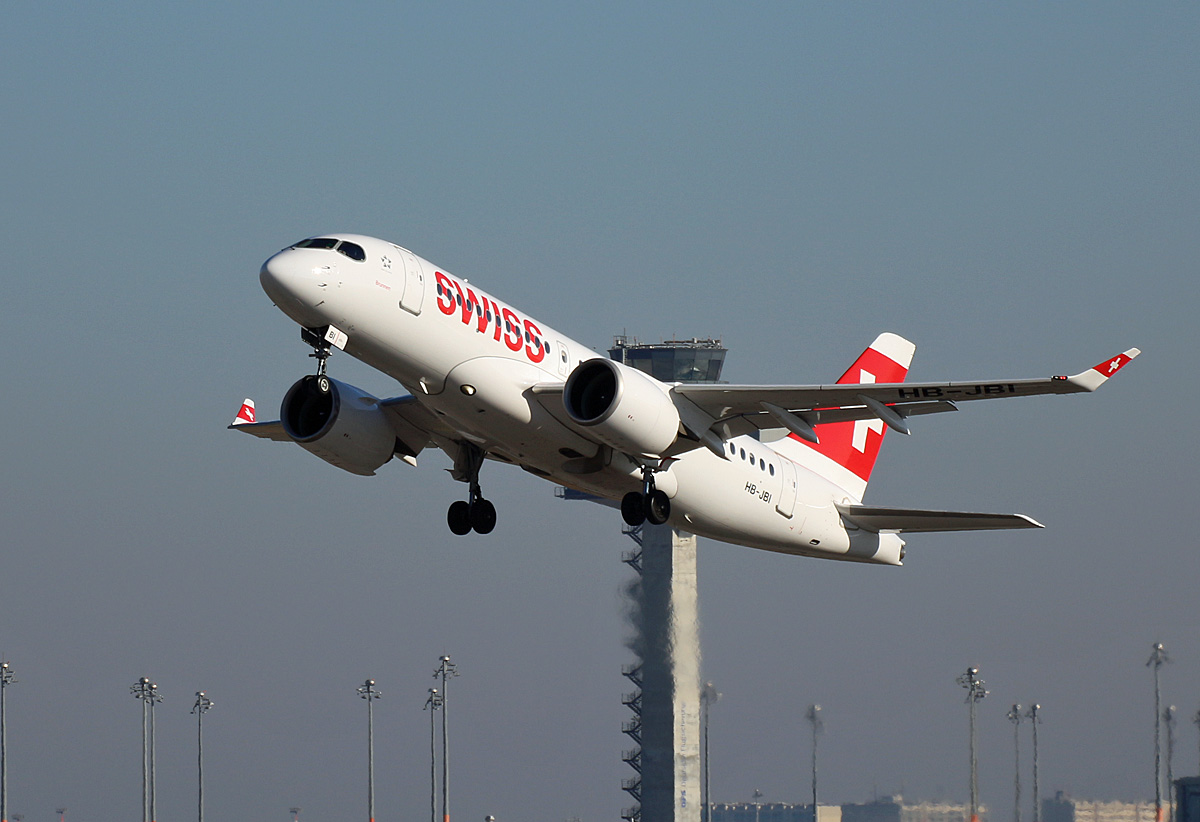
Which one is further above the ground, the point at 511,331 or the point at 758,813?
the point at 511,331

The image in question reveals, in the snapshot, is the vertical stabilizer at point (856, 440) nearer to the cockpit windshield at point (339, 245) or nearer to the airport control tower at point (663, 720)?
the cockpit windshield at point (339, 245)

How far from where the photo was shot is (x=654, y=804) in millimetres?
128250

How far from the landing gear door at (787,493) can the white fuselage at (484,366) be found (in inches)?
3.9

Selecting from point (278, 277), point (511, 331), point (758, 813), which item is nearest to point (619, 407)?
point (511, 331)

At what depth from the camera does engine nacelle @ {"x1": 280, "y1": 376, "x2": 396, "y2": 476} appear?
118ft

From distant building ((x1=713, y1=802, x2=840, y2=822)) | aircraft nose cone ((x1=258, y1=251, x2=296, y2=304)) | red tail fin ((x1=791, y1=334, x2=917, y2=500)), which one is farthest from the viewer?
distant building ((x1=713, y1=802, x2=840, y2=822))

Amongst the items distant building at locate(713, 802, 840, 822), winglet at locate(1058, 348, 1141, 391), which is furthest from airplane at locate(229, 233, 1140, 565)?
distant building at locate(713, 802, 840, 822)

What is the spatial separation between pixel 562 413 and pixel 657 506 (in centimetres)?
355

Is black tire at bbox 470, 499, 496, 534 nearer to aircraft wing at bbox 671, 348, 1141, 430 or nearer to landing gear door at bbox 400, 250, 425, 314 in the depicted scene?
aircraft wing at bbox 671, 348, 1141, 430

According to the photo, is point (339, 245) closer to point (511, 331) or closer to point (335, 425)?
point (511, 331)

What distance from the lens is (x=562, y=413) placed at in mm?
32656

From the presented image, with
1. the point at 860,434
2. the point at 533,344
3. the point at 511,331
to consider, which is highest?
the point at 511,331

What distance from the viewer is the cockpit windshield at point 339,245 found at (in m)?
30.5

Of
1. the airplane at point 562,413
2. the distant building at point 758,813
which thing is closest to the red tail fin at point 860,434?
the airplane at point 562,413
